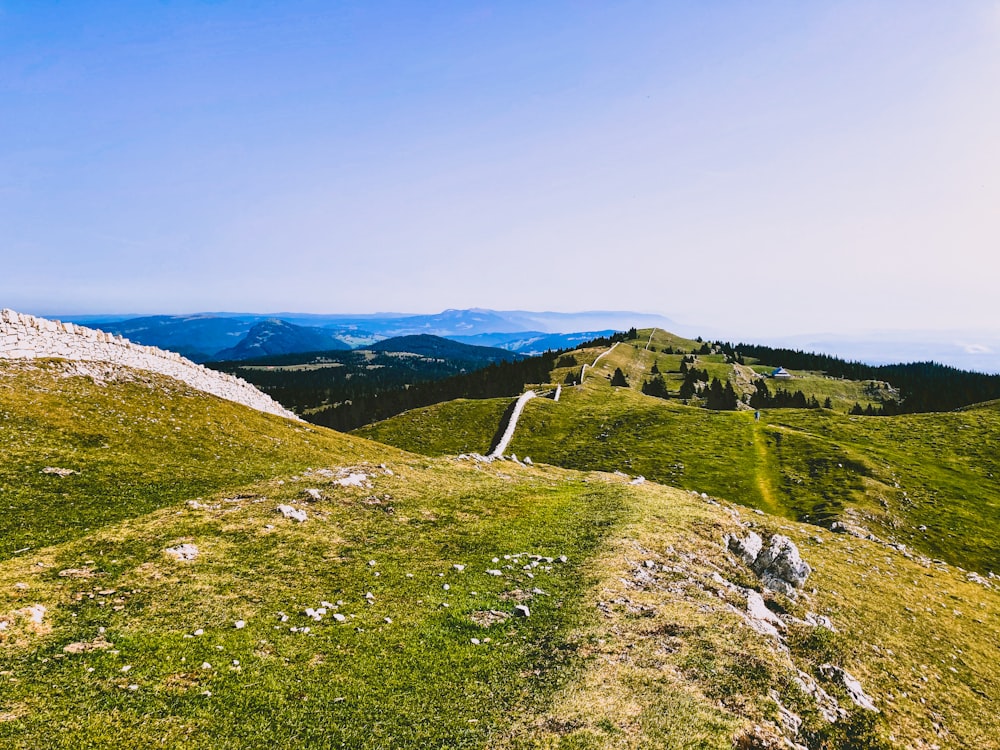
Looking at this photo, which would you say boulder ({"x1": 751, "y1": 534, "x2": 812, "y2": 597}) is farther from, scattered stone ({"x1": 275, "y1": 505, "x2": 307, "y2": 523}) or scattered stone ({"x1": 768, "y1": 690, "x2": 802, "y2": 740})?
scattered stone ({"x1": 275, "y1": 505, "x2": 307, "y2": 523})

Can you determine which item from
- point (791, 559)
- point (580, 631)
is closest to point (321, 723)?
point (580, 631)

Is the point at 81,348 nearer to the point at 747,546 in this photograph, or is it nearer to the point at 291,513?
the point at 291,513

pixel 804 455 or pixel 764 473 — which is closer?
pixel 764 473

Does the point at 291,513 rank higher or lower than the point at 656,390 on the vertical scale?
higher

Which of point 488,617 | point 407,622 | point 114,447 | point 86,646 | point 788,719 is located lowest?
point 788,719

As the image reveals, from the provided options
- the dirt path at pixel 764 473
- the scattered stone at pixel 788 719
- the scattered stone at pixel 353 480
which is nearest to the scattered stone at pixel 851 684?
the scattered stone at pixel 788 719

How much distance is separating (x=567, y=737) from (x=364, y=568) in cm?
1002

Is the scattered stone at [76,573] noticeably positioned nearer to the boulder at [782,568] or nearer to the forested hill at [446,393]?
the boulder at [782,568]

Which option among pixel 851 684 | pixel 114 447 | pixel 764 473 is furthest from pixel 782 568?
pixel 764 473

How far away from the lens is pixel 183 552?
690 inches

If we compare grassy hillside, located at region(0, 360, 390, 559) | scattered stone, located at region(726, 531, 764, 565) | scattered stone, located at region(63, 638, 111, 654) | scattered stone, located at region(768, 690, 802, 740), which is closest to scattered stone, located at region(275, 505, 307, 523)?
grassy hillside, located at region(0, 360, 390, 559)

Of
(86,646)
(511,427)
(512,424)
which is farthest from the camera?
(512,424)

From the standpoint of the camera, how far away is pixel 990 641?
2478 centimetres

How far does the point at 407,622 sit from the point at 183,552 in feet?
28.3
